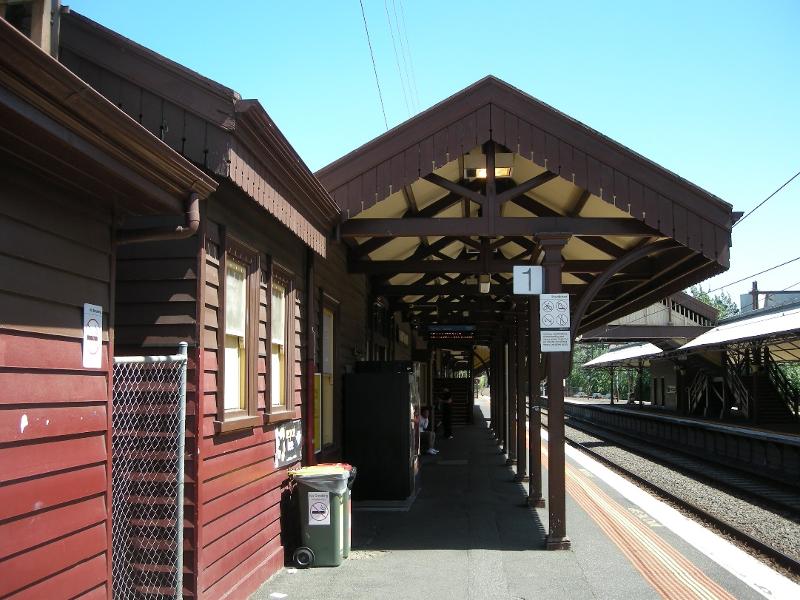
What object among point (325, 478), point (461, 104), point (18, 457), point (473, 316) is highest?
point (461, 104)

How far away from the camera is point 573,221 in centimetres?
886

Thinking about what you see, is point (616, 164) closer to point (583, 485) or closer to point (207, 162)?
point (207, 162)

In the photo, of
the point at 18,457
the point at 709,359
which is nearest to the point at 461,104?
the point at 18,457

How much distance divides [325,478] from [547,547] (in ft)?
8.42

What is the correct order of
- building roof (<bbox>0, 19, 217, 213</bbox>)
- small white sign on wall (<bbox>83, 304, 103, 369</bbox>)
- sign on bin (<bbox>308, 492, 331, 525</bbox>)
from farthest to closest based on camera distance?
sign on bin (<bbox>308, 492, 331, 525</bbox>), small white sign on wall (<bbox>83, 304, 103, 369</bbox>), building roof (<bbox>0, 19, 217, 213</bbox>)

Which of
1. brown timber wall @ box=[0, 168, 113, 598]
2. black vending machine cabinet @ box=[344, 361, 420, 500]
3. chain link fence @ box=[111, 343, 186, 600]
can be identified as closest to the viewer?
brown timber wall @ box=[0, 168, 113, 598]

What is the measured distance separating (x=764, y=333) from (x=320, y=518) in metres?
17.2

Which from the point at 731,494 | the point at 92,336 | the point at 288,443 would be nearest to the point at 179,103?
the point at 92,336

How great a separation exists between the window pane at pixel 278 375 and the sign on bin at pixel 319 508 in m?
0.93

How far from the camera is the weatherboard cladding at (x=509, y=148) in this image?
27.4 ft

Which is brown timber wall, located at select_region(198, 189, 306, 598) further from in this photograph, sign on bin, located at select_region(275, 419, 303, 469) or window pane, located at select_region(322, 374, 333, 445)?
window pane, located at select_region(322, 374, 333, 445)

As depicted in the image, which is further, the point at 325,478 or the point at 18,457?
the point at 325,478

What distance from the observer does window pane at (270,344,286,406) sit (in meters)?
7.50

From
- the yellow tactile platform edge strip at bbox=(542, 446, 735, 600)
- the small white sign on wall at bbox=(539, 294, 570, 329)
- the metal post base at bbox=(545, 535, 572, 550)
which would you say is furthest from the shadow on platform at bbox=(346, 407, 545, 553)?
the small white sign on wall at bbox=(539, 294, 570, 329)
